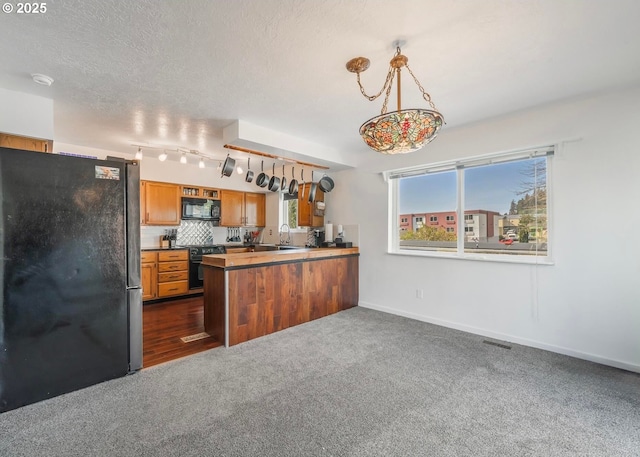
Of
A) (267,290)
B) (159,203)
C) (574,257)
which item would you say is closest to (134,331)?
(267,290)

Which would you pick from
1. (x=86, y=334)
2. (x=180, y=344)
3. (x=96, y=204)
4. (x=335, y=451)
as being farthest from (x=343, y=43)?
(x=180, y=344)

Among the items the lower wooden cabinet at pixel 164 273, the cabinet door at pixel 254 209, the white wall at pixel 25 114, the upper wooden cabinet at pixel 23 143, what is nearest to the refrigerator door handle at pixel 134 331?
the upper wooden cabinet at pixel 23 143

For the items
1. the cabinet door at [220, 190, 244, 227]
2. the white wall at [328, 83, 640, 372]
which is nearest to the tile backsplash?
the cabinet door at [220, 190, 244, 227]

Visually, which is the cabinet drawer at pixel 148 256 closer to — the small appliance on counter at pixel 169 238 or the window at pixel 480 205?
the small appliance on counter at pixel 169 238

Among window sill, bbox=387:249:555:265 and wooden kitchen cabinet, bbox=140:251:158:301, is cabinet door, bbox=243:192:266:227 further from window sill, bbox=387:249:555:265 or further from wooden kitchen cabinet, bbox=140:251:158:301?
window sill, bbox=387:249:555:265

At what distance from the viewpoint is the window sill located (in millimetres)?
3115

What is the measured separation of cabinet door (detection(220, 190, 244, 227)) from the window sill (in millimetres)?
3510

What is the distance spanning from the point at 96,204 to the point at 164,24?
1507 millimetres

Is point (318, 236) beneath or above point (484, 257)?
above

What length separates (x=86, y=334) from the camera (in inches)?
91.2

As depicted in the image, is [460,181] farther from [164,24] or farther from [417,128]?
A: [164,24]

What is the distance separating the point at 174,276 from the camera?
17.0 feet

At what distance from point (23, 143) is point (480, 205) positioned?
4878 mm
